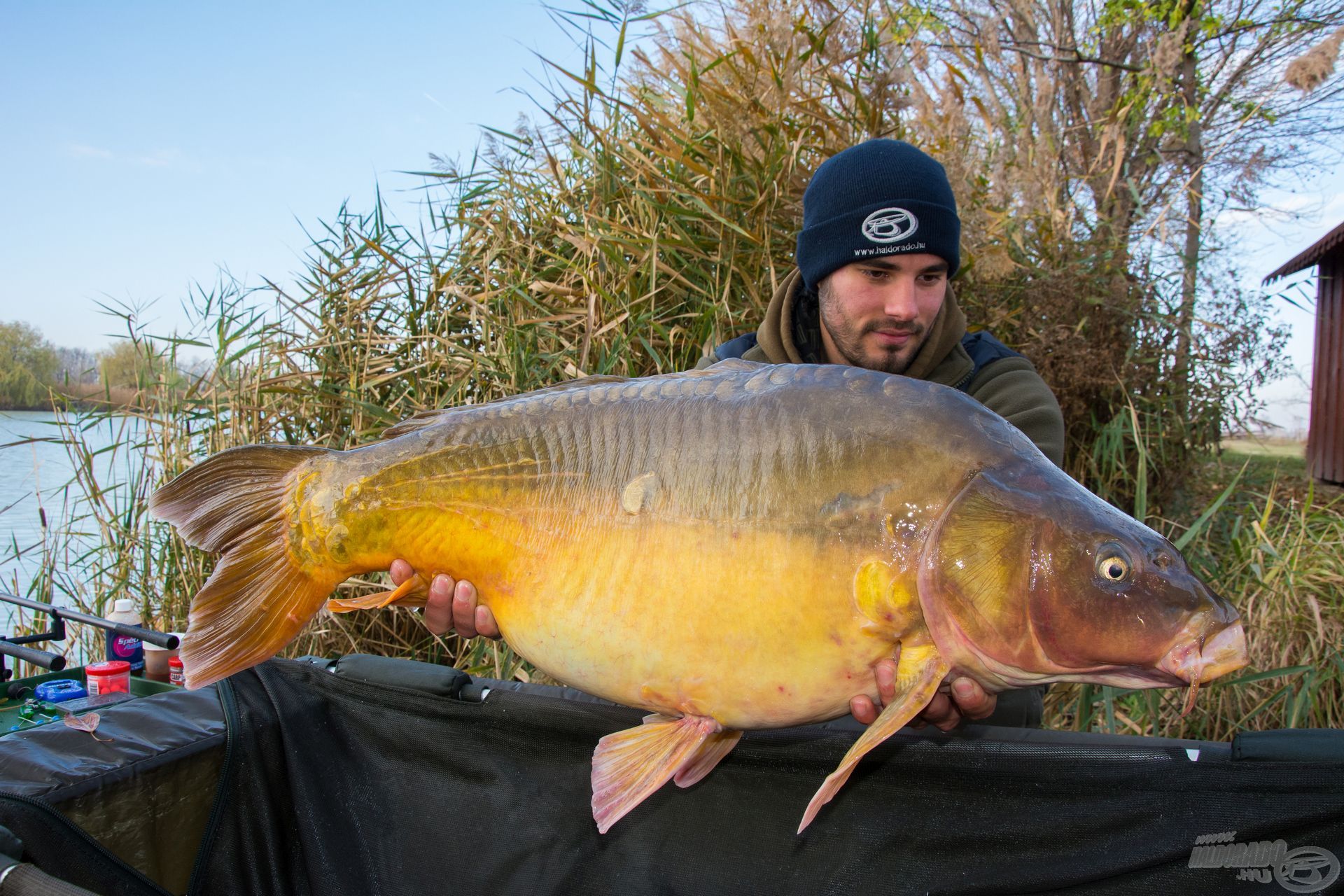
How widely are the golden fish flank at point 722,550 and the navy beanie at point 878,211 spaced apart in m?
0.75

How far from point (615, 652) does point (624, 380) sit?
38 centimetres

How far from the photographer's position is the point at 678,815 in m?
1.46

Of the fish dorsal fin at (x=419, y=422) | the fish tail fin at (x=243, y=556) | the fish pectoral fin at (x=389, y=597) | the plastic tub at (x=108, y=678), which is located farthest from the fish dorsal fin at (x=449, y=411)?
the plastic tub at (x=108, y=678)

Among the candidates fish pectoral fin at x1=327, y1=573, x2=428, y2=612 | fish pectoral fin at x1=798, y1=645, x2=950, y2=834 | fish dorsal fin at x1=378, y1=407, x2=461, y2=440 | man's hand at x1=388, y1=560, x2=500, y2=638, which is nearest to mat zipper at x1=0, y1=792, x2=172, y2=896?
fish pectoral fin at x1=327, y1=573, x2=428, y2=612

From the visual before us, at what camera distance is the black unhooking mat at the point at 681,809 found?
3.79ft

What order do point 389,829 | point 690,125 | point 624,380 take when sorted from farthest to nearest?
point 690,125 → point 389,829 → point 624,380

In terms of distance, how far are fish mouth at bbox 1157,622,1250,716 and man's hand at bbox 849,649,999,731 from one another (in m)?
0.23

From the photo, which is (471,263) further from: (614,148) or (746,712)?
(746,712)

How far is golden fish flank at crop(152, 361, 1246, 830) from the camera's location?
3.20 feet

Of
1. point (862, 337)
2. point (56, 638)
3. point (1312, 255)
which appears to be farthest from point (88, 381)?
point (1312, 255)

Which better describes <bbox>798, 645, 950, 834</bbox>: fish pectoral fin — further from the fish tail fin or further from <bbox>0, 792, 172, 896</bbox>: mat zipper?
<bbox>0, 792, 172, 896</bbox>: mat zipper

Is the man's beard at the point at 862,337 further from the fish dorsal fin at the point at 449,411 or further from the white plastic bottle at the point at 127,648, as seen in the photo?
the white plastic bottle at the point at 127,648

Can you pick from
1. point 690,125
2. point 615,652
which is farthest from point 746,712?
point 690,125

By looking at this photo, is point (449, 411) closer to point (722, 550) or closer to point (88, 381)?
point (722, 550)
